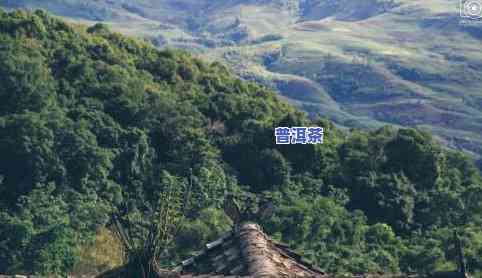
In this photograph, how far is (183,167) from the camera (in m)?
101

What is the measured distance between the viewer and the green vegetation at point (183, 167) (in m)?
78.2

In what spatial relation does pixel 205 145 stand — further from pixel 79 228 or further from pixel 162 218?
pixel 162 218

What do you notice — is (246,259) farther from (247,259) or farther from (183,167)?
(183,167)

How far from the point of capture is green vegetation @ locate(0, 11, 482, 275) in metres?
78.2

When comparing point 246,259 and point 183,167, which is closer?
point 246,259

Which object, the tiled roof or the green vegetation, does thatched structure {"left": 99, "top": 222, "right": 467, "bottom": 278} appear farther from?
the green vegetation

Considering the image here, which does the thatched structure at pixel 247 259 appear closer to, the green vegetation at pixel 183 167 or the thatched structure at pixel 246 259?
the thatched structure at pixel 246 259

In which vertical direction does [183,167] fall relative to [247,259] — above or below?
below

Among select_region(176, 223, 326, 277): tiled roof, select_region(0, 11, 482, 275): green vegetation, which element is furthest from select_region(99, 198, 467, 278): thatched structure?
select_region(0, 11, 482, 275): green vegetation

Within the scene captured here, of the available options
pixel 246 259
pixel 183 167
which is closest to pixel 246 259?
pixel 246 259

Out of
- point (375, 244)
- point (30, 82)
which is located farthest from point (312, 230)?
point (30, 82)

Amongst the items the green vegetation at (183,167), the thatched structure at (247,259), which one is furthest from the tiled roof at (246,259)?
the green vegetation at (183,167)

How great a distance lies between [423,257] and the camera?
7644 centimetres

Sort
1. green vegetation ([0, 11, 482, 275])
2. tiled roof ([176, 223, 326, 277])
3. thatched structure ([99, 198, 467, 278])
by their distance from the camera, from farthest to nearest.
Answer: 1. green vegetation ([0, 11, 482, 275])
2. tiled roof ([176, 223, 326, 277])
3. thatched structure ([99, 198, 467, 278])
